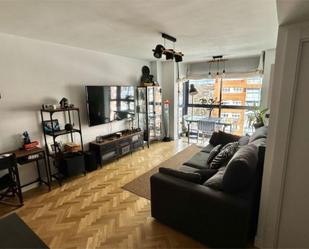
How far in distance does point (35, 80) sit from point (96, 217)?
2418 millimetres

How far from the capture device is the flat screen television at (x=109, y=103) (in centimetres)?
382

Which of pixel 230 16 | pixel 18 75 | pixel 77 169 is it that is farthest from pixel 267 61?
pixel 18 75

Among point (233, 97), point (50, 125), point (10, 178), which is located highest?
point (233, 97)

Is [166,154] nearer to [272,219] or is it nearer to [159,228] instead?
[159,228]

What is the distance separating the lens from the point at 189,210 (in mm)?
1919

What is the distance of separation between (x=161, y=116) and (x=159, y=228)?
3.86m

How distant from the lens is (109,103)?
13.7 feet

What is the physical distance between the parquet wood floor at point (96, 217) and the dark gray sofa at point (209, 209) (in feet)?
0.60

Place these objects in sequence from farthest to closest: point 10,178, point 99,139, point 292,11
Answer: point 99,139, point 10,178, point 292,11

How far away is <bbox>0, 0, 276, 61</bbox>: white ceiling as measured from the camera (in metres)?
1.82

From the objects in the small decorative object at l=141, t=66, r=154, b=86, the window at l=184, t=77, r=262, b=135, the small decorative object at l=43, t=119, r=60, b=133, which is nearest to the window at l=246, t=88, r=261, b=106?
the window at l=184, t=77, r=262, b=135

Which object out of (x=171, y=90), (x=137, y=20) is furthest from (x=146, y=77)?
(x=137, y=20)

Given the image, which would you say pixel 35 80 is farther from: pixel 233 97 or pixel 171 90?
pixel 233 97

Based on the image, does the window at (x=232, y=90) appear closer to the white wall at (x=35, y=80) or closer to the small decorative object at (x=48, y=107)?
the white wall at (x=35, y=80)
